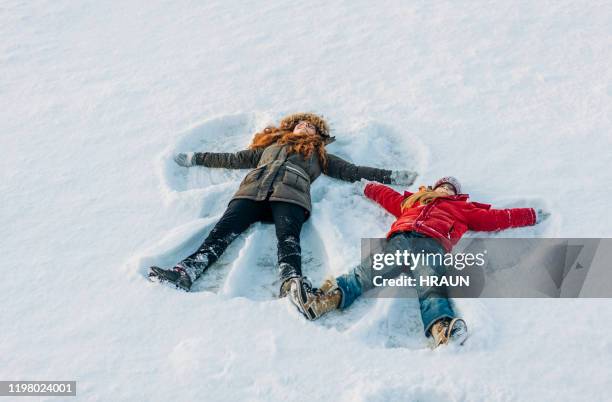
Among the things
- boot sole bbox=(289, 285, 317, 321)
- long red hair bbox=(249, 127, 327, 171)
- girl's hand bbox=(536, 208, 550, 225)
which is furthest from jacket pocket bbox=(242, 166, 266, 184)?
girl's hand bbox=(536, 208, 550, 225)

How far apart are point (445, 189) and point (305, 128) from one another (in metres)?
1.40

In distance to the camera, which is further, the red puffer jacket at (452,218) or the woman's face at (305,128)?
the woman's face at (305,128)

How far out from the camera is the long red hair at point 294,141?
4.89 metres

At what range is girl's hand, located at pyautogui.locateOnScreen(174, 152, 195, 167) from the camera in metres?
5.21

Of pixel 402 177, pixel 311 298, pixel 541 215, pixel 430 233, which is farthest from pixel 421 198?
pixel 311 298

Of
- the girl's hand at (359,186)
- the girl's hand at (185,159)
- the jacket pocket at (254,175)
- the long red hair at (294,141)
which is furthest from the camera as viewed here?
the girl's hand at (185,159)

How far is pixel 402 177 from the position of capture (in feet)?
15.7

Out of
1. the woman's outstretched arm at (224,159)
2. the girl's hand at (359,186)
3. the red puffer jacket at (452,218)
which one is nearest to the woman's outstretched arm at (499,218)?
the red puffer jacket at (452,218)

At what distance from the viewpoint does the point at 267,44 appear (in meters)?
7.16

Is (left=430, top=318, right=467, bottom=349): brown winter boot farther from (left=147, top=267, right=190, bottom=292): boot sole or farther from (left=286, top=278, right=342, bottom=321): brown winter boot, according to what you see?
(left=147, top=267, right=190, bottom=292): boot sole

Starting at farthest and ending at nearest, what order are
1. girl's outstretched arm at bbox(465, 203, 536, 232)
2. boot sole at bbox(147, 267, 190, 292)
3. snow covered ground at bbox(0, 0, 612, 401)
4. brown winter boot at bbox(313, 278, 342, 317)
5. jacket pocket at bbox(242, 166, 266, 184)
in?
jacket pocket at bbox(242, 166, 266, 184)
girl's outstretched arm at bbox(465, 203, 536, 232)
boot sole at bbox(147, 267, 190, 292)
brown winter boot at bbox(313, 278, 342, 317)
snow covered ground at bbox(0, 0, 612, 401)

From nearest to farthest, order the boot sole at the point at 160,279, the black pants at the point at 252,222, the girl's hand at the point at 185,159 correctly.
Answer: the boot sole at the point at 160,279, the black pants at the point at 252,222, the girl's hand at the point at 185,159

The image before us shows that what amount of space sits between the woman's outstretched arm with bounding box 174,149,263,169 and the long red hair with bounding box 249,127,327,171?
4.8 inches

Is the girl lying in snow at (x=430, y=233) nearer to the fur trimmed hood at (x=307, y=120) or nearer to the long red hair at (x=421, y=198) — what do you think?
the long red hair at (x=421, y=198)
